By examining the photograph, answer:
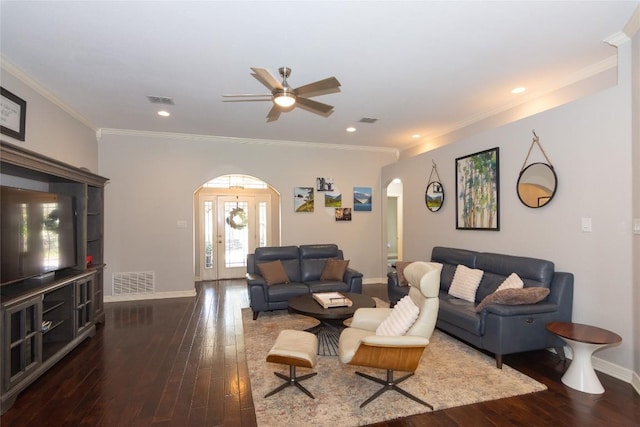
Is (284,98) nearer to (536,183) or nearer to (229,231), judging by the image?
(536,183)

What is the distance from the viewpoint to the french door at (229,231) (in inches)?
319

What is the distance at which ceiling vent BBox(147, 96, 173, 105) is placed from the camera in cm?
421

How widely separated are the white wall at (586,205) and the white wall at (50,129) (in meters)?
5.44

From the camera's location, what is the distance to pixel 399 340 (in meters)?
2.36

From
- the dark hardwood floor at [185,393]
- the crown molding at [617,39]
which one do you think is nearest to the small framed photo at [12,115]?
the dark hardwood floor at [185,393]

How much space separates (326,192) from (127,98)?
392 cm

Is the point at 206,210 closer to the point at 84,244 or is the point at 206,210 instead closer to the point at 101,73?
the point at 84,244

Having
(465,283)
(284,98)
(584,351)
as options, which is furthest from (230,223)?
(584,351)

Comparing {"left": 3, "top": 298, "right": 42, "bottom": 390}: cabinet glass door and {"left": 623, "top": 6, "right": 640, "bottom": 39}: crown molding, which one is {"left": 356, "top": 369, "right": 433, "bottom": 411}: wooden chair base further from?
{"left": 623, "top": 6, "right": 640, "bottom": 39}: crown molding

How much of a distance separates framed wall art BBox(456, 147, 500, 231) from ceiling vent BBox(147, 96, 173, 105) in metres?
4.13

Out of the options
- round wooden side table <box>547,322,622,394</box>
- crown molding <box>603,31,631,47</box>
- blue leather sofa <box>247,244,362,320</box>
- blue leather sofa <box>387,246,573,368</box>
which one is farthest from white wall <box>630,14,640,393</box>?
blue leather sofa <box>247,244,362,320</box>

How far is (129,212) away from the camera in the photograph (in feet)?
19.3

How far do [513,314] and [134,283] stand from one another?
5.80 meters

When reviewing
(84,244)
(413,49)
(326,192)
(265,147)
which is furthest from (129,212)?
(413,49)
